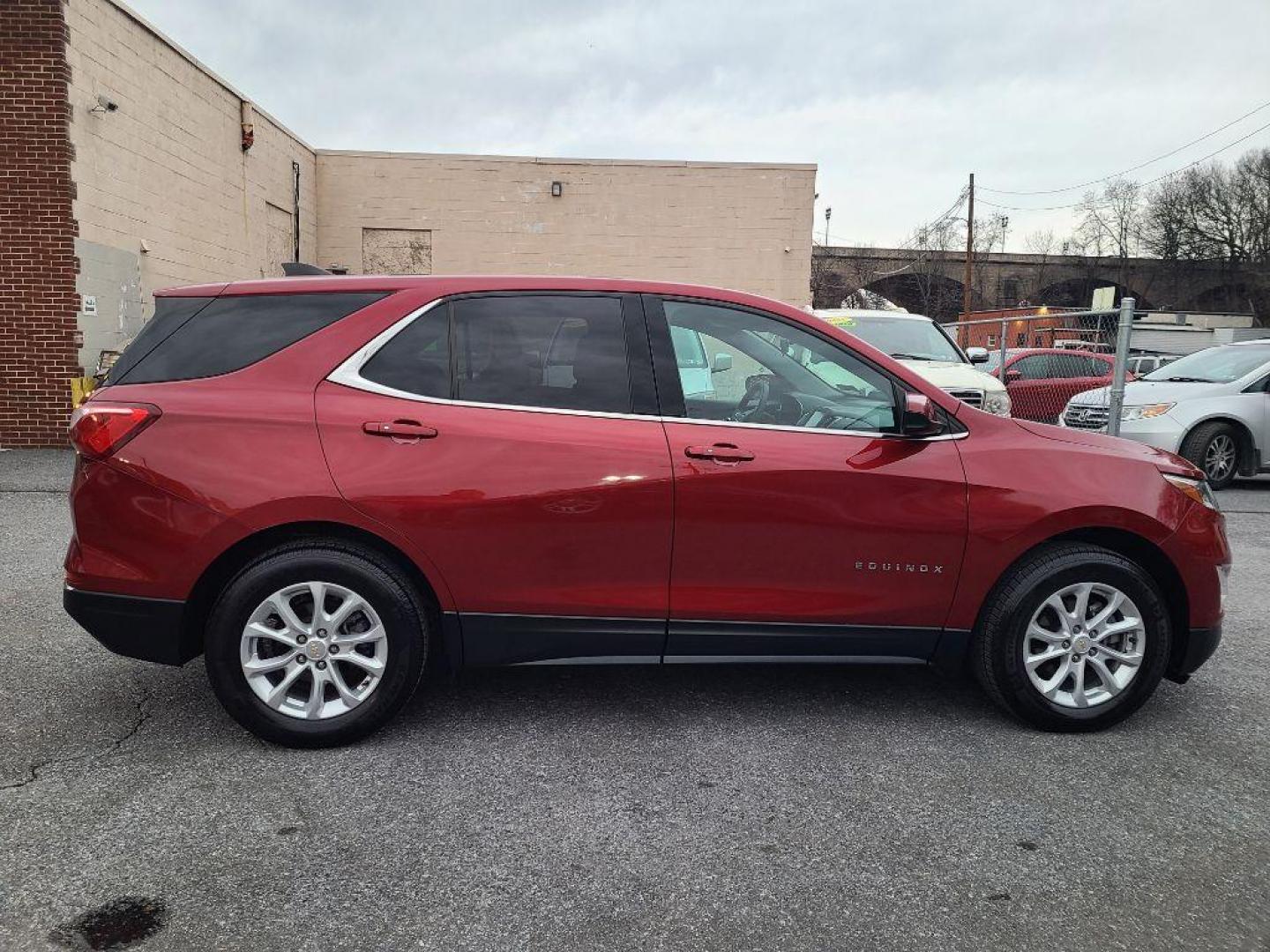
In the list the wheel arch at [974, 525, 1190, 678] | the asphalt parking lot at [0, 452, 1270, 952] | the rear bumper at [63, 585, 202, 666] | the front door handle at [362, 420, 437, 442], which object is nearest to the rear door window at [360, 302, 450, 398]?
the front door handle at [362, 420, 437, 442]

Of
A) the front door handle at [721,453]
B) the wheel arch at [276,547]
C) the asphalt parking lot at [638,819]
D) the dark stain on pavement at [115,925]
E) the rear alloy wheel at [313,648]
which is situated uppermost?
the front door handle at [721,453]

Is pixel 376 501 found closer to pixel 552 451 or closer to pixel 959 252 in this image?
pixel 552 451

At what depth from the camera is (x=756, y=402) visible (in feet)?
11.6

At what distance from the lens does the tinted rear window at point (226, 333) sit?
337 cm

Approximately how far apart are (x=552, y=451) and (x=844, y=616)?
4.15 feet

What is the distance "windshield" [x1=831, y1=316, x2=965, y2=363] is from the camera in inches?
377

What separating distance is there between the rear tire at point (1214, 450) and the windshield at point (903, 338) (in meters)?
2.82

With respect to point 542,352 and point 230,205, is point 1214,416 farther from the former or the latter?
point 230,205

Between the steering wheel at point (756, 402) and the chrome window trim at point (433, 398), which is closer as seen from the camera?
the chrome window trim at point (433, 398)

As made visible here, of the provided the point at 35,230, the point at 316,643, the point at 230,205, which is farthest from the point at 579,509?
the point at 230,205

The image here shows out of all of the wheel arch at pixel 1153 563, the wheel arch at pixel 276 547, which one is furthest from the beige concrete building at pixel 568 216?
the wheel arch at pixel 276 547

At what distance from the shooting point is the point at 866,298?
55344 millimetres

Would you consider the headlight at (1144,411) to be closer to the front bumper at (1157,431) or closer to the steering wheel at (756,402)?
the front bumper at (1157,431)

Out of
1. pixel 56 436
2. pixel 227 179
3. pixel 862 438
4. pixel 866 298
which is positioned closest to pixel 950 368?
pixel 862 438
